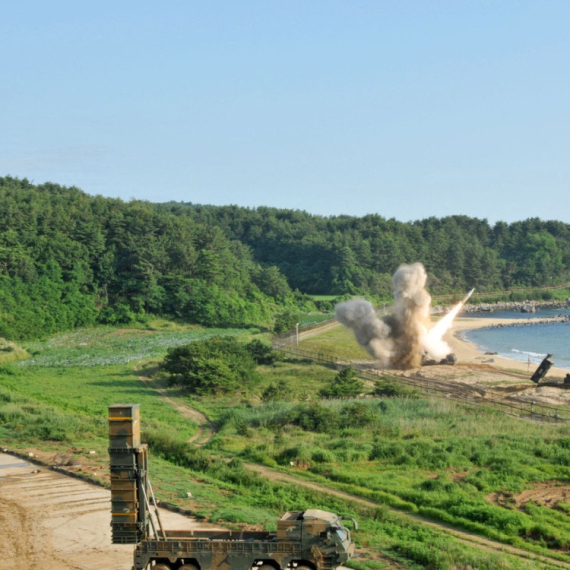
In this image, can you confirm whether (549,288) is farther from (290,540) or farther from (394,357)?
(290,540)

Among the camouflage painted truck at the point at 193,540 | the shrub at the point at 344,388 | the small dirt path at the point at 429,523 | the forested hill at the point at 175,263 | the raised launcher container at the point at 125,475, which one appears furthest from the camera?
the forested hill at the point at 175,263

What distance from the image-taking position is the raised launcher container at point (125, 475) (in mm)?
14938

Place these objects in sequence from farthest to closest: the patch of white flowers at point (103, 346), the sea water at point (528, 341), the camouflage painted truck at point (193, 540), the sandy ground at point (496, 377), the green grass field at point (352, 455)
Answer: the sea water at point (528, 341), the patch of white flowers at point (103, 346), the sandy ground at point (496, 377), the green grass field at point (352, 455), the camouflage painted truck at point (193, 540)

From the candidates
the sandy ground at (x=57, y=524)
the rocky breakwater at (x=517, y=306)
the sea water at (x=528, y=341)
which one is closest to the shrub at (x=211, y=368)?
the sandy ground at (x=57, y=524)

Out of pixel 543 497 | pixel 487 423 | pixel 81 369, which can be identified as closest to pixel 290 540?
pixel 543 497

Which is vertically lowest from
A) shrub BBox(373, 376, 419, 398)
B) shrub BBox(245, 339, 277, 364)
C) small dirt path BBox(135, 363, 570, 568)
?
small dirt path BBox(135, 363, 570, 568)

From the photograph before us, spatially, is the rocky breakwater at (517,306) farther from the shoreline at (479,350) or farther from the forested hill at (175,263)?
the shoreline at (479,350)

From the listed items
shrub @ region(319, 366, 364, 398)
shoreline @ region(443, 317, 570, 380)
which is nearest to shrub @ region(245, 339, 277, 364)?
shrub @ region(319, 366, 364, 398)

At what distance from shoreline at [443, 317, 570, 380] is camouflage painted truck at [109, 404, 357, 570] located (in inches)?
1728

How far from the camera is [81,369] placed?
57094mm

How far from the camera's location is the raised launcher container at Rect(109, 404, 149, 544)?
14.9m

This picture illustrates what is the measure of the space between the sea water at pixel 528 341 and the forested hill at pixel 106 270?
87.7 ft

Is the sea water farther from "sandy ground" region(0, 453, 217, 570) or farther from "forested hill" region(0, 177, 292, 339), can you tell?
"sandy ground" region(0, 453, 217, 570)

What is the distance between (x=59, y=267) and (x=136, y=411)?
251 feet
